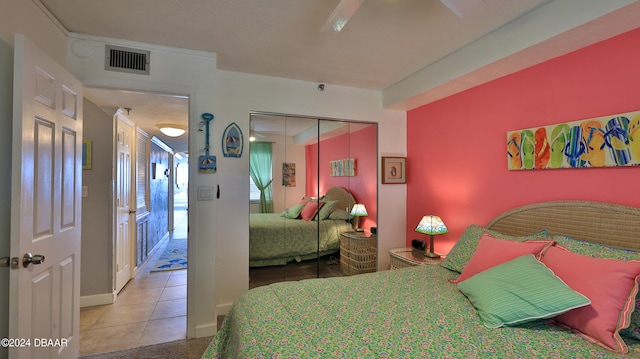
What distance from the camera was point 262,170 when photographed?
117 inches

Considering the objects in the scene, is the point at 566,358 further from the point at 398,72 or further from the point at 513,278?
the point at 398,72

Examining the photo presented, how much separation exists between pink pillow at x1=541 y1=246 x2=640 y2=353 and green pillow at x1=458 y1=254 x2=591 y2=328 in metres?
0.08

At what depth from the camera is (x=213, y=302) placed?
2.44m

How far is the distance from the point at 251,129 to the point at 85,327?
2322 mm

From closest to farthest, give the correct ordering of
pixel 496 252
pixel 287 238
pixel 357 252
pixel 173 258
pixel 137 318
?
pixel 496 252, pixel 137 318, pixel 287 238, pixel 357 252, pixel 173 258

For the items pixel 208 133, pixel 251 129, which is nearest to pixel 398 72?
pixel 251 129

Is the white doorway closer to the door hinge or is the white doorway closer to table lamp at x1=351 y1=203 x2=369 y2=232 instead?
the door hinge

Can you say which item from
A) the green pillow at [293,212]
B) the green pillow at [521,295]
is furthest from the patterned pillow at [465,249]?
the green pillow at [293,212]

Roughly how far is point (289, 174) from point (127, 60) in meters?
1.74

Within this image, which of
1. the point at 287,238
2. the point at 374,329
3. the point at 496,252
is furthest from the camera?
the point at 287,238

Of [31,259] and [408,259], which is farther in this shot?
[408,259]

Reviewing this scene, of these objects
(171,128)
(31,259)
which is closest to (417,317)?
(31,259)

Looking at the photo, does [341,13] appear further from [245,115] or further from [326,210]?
[326,210]

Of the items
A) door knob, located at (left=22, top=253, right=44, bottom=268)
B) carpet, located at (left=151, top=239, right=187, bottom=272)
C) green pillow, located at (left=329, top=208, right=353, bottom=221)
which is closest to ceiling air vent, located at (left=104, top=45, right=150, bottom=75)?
door knob, located at (left=22, top=253, right=44, bottom=268)
